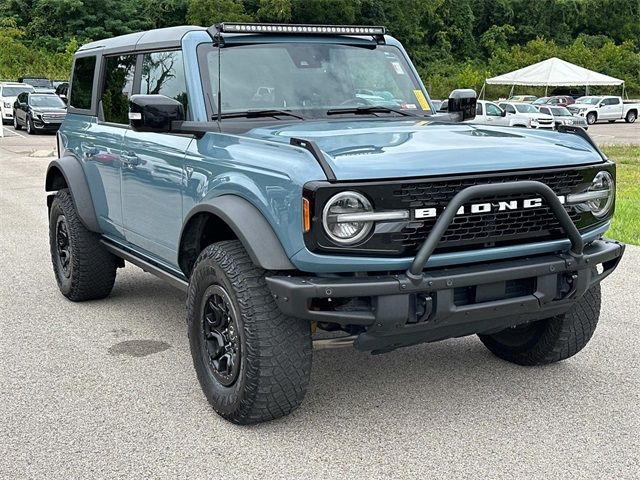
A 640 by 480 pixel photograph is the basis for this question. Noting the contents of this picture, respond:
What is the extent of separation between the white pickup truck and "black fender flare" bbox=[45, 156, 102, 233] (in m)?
39.3

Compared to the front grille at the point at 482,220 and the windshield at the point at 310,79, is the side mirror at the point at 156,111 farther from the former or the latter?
the front grille at the point at 482,220

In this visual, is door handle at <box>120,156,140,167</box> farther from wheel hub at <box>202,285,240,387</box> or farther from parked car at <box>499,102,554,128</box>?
parked car at <box>499,102,554,128</box>

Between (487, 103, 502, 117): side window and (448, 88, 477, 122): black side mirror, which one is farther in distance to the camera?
(487, 103, 502, 117): side window

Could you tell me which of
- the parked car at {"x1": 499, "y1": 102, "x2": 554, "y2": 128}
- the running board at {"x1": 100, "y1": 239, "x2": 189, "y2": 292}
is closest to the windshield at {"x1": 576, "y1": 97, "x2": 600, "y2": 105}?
the parked car at {"x1": 499, "y1": 102, "x2": 554, "y2": 128}

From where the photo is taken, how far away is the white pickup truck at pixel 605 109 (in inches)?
1678

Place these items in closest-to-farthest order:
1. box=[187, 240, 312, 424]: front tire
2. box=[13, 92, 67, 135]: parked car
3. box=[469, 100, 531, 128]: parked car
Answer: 1. box=[187, 240, 312, 424]: front tire
2. box=[13, 92, 67, 135]: parked car
3. box=[469, 100, 531, 128]: parked car

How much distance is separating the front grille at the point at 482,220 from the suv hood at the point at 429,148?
61 mm

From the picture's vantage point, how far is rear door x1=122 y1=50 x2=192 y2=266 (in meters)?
4.59

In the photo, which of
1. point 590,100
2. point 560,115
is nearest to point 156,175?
point 560,115

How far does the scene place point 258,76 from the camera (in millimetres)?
4840

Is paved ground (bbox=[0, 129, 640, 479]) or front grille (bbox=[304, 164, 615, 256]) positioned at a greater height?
front grille (bbox=[304, 164, 615, 256])

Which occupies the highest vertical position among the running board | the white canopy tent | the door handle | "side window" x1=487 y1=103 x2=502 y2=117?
the door handle

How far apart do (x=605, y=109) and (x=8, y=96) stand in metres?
29.8

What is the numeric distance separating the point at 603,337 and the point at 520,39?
3569 inches
